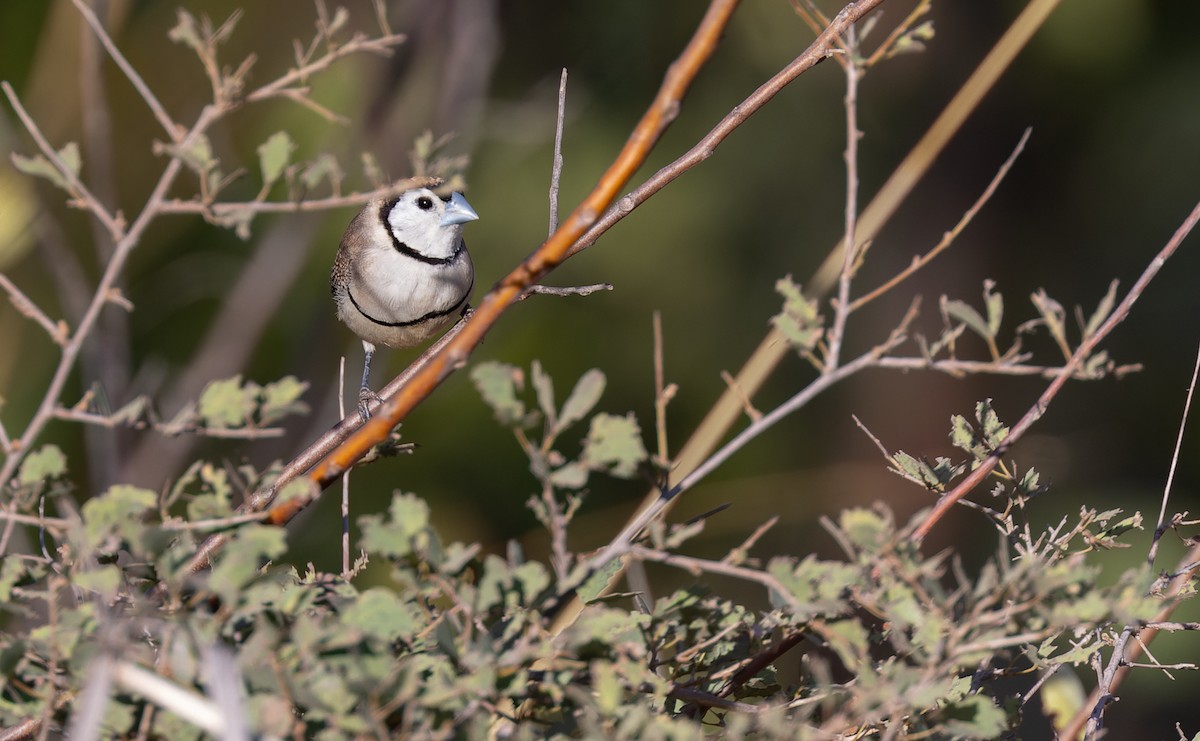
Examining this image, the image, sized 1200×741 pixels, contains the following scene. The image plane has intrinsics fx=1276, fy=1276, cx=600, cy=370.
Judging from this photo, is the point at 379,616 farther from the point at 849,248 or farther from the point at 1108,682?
the point at 1108,682

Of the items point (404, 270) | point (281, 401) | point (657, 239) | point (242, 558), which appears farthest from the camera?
point (657, 239)

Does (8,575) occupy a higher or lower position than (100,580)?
higher

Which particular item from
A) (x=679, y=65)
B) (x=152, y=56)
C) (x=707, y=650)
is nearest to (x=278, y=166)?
(x=679, y=65)

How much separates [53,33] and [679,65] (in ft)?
9.74

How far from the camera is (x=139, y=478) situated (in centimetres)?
312

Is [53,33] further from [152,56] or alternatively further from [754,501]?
[754,501]

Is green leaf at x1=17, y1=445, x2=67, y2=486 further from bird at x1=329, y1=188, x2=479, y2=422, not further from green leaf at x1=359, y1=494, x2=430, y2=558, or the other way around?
bird at x1=329, y1=188, x2=479, y2=422

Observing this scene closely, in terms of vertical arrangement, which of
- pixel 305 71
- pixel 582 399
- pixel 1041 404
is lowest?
pixel 1041 404

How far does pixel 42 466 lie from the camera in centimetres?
110

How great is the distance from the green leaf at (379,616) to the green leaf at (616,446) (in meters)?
0.19

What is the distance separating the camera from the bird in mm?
3012

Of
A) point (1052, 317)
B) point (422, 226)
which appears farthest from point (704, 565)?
point (422, 226)

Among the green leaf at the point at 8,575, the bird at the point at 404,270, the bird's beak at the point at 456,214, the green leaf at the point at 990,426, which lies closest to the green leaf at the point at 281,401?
the green leaf at the point at 8,575

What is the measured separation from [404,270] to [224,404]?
2.00 meters
